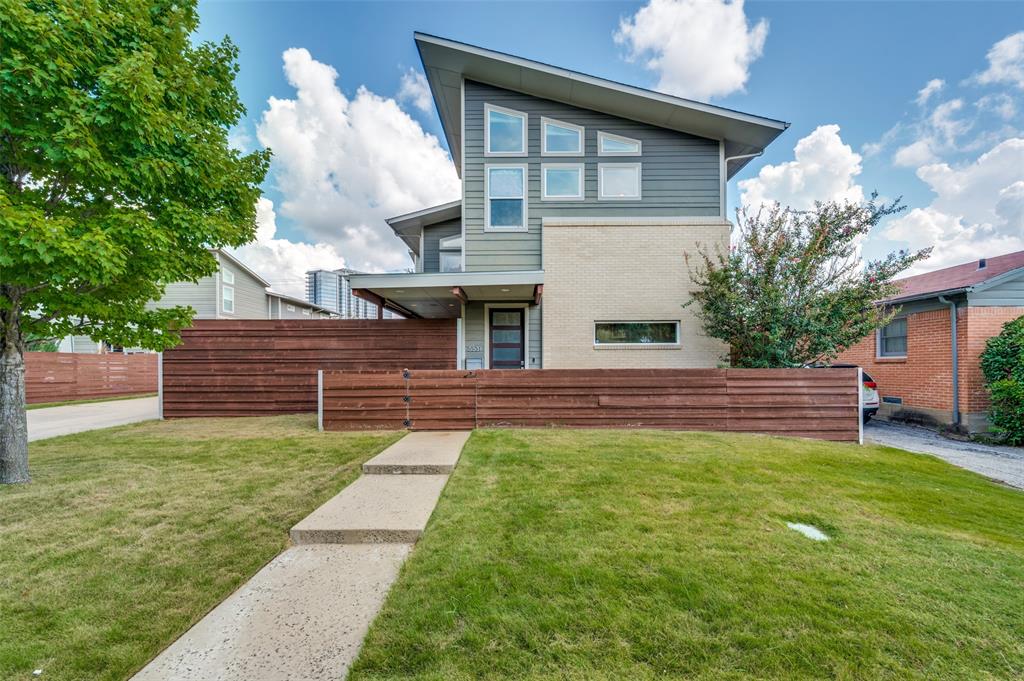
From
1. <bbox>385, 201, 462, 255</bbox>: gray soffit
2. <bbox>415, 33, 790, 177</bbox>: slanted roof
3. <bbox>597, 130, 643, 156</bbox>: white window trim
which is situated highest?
<bbox>415, 33, 790, 177</bbox>: slanted roof

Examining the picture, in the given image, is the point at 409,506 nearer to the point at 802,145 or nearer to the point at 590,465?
the point at 590,465

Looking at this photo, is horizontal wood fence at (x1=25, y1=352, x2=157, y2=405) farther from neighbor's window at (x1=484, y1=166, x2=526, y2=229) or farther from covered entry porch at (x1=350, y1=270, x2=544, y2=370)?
neighbor's window at (x1=484, y1=166, x2=526, y2=229)

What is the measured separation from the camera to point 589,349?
9234 mm

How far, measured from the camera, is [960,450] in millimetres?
6945

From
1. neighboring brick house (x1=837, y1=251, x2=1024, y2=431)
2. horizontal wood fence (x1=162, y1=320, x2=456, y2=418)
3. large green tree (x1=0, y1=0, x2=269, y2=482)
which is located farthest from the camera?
horizontal wood fence (x1=162, y1=320, x2=456, y2=418)

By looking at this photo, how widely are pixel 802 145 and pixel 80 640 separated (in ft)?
60.7

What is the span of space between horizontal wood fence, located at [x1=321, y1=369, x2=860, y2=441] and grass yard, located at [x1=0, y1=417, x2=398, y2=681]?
899 millimetres

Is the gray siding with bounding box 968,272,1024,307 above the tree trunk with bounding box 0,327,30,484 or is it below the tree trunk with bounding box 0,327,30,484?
above

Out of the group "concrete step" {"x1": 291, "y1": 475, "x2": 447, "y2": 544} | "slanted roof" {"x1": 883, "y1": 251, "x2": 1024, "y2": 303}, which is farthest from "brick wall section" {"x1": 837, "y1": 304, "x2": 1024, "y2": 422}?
"concrete step" {"x1": 291, "y1": 475, "x2": 447, "y2": 544}

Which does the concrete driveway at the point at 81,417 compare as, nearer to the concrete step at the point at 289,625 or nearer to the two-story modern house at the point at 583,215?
the two-story modern house at the point at 583,215

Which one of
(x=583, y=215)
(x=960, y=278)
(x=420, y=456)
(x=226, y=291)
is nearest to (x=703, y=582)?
(x=420, y=456)

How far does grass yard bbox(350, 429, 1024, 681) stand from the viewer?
6.02ft

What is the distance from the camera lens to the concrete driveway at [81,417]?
7899 mm

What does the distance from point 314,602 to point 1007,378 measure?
39.7ft
